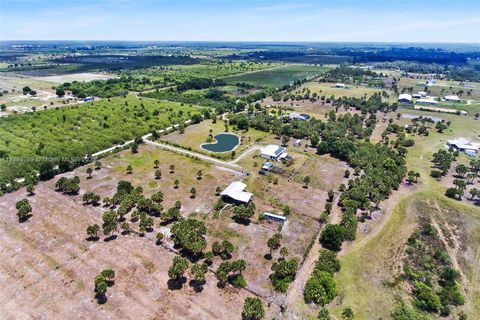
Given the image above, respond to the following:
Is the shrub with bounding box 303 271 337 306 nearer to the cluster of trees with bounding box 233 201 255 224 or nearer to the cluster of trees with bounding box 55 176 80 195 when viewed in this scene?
the cluster of trees with bounding box 233 201 255 224

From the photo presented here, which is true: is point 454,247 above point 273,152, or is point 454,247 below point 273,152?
below

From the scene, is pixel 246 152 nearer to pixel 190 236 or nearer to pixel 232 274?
pixel 190 236

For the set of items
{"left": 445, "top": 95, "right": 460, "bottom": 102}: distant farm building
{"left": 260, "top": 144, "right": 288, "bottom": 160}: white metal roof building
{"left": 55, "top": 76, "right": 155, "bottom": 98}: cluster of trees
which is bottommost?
{"left": 260, "top": 144, "right": 288, "bottom": 160}: white metal roof building

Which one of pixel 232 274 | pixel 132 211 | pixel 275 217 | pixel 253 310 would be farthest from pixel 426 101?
pixel 253 310

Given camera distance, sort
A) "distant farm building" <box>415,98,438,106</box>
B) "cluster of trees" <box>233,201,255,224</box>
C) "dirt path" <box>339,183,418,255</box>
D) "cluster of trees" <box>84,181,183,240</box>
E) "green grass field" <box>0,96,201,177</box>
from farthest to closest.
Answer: "distant farm building" <box>415,98,438,106</box> → "green grass field" <box>0,96,201,177</box> → "cluster of trees" <box>233,201,255,224</box> → "dirt path" <box>339,183,418,255</box> → "cluster of trees" <box>84,181,183,240</box>

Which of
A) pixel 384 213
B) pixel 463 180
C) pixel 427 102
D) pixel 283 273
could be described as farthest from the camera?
pixel 427 102

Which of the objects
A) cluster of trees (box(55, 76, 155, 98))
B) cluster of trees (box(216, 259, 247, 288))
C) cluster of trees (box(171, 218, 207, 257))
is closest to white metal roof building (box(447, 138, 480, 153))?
cluster of trees (box(216, 259, 247, 288))
